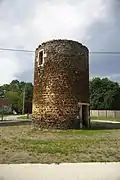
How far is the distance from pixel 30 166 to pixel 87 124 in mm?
16671

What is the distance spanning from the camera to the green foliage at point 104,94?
6381 centimetres

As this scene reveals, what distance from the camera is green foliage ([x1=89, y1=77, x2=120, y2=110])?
63812 millimetres

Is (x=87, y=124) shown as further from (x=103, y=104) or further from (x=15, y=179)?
(x=103, y=104)

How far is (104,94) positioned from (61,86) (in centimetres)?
4587

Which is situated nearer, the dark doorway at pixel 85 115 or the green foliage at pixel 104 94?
the dark doorway at pixel 85 115

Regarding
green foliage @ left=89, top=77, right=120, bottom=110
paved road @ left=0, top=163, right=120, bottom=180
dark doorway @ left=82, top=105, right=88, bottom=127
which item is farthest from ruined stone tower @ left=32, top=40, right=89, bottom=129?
green foliage @ left=89, top=77, right=120, bottom=110

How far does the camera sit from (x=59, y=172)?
7.91 meters

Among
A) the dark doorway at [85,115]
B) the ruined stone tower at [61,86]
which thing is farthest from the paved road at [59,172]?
the dark doorway at [85,115]

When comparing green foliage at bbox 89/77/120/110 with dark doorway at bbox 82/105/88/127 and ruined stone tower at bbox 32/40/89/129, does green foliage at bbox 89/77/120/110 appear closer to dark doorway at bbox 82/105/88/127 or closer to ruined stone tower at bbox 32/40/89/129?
dark doorway at bbox 82/105/88/127

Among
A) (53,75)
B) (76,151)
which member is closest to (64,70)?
(53,75)

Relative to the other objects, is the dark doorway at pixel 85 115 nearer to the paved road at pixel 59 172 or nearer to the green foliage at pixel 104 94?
the paved road at pixel 59 172

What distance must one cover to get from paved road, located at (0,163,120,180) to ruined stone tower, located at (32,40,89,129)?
14055mm

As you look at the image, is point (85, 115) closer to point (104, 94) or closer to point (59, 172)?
point (59, 172)

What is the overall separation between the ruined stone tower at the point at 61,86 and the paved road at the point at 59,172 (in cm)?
1406
